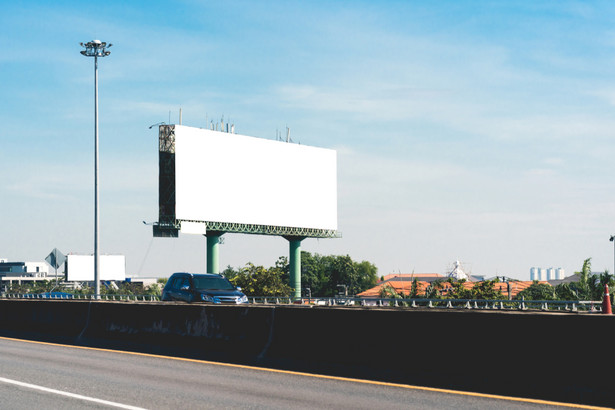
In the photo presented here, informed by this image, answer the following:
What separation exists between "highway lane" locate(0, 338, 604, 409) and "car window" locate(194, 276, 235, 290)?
13659mm

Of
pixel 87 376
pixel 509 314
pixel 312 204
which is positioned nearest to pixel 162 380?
pixel 87 376

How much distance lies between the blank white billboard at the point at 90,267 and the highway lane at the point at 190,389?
15213 centimetres

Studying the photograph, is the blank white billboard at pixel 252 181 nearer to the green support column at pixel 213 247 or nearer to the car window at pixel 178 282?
the green support column at pixel 213 247

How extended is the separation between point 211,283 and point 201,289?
644 millimetres

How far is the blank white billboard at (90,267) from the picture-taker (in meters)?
164

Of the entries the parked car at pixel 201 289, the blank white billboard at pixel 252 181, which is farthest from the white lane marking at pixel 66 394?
the blank white billboard at pixel 252 181

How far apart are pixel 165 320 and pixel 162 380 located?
5050 mm

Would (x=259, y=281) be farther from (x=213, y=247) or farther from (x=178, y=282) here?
(x=178, y=282)

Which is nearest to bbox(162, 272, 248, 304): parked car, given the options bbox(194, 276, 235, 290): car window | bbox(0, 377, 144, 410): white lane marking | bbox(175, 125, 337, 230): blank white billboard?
bbox(194, 276, 235, 290): car window


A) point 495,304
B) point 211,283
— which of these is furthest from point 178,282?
point 495,304

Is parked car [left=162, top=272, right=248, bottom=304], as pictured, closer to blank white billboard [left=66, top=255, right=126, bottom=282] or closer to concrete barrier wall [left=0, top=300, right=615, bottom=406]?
concrete barrier wall [left=0, top=300, right=615, bottom=406]

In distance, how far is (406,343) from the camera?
40.2 feet

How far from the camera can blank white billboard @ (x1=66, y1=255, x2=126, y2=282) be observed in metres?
164

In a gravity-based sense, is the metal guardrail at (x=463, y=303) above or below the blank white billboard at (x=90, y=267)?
below
